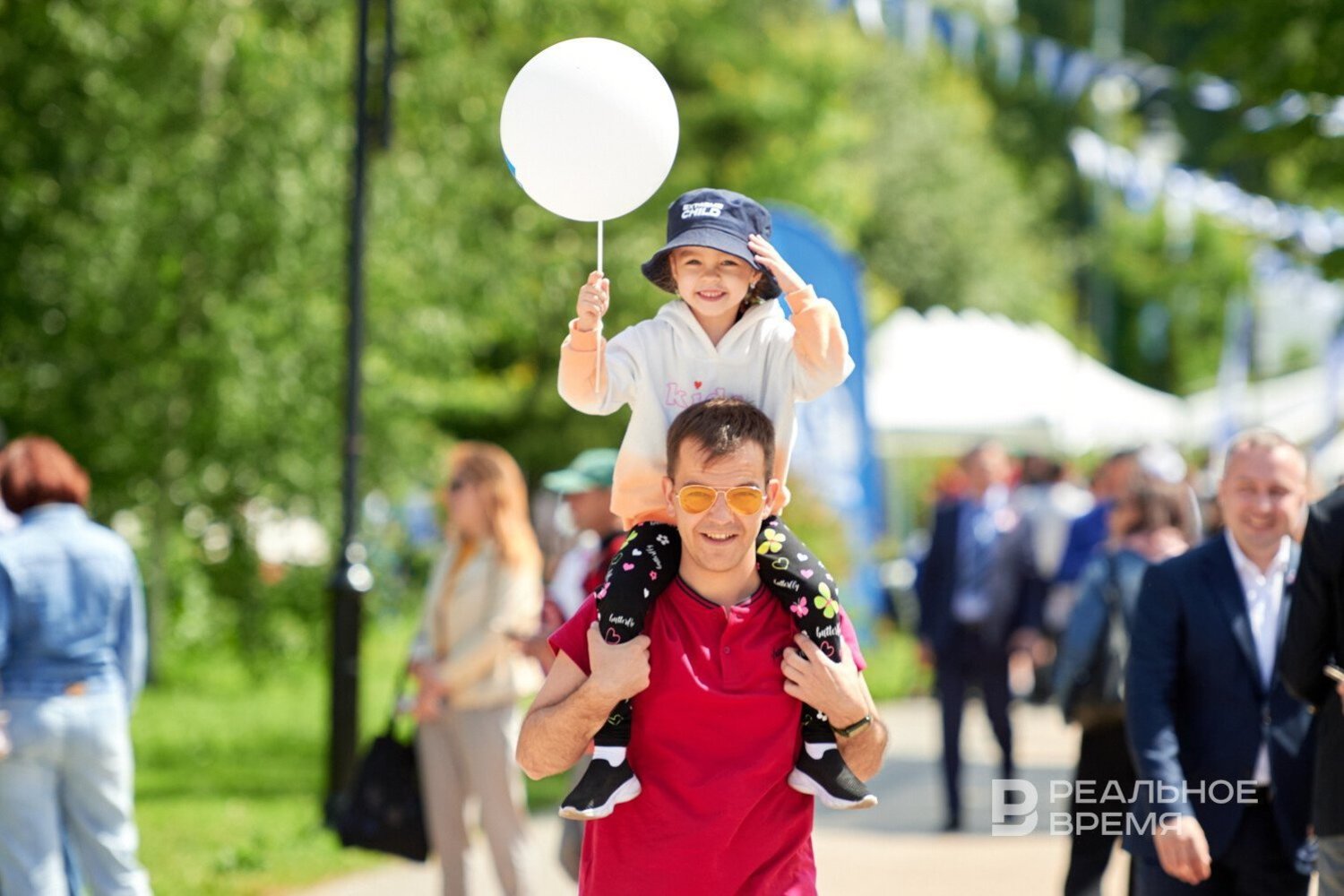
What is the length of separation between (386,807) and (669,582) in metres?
4.31

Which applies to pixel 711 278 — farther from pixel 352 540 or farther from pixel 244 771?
pixel 244 771

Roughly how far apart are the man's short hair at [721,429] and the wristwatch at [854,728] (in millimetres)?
551

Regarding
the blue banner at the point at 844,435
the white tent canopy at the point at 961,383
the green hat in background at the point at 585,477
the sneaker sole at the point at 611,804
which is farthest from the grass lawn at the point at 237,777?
the white tent canopy at the point at 961,383

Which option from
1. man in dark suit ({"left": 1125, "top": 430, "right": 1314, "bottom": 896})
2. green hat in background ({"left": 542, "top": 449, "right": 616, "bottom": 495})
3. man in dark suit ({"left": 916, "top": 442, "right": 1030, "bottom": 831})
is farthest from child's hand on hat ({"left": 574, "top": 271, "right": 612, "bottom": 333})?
man in dark suit ({"left": 916, "top": 442, "right": 1030, "bottom": 831})

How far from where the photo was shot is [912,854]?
10680 mm

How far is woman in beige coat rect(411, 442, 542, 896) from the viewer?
26.7 feet

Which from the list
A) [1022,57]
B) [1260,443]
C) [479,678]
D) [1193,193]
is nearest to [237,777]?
[479,678]

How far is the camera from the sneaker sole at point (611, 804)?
12.7 ft

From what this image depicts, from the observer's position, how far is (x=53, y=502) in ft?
23.7

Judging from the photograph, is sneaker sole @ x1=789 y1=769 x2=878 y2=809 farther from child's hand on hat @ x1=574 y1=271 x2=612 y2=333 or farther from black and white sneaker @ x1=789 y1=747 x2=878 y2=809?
child's hand on hat @ x1=574 y1=271 x2=612 y2=333

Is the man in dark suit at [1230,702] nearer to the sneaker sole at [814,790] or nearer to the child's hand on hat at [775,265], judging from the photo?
the sneaker sole at [814,790]

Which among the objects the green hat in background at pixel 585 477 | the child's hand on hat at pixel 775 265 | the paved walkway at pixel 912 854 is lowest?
the paved walkway at pixel 912 854

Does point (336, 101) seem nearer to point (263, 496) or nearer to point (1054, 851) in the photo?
point (263, 496)

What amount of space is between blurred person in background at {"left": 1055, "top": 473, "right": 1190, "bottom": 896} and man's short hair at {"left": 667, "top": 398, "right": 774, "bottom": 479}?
402cm
